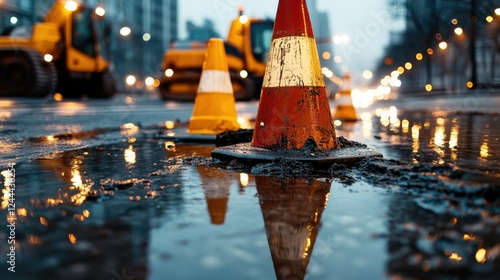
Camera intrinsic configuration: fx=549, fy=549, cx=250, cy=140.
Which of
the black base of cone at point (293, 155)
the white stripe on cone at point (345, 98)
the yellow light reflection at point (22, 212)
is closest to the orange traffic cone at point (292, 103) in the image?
the black base of cone at point (293, 155)

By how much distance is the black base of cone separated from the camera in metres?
3.58

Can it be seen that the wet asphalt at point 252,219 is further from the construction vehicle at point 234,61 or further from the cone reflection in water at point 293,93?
the construction vehicle at point 234,61

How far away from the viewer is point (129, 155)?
448cm

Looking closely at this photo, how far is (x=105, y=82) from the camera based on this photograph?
917 inches

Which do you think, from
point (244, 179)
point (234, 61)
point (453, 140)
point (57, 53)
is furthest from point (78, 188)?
point (234, 61)

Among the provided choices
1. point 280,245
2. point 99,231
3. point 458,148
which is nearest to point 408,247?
point 280,245

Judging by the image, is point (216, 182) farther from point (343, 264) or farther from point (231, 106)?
point (231, 106)

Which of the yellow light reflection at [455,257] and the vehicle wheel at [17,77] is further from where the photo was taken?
the vehicle wheel at [17,77]

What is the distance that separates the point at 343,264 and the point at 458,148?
140 inches

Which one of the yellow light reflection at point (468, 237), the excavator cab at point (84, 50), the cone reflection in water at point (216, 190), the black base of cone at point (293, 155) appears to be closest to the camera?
the yellow light reflection at point (468, 237)

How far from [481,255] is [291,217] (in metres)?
0.75

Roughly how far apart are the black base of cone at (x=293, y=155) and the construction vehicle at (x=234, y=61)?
1676 cm

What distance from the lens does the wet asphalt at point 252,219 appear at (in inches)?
65.6

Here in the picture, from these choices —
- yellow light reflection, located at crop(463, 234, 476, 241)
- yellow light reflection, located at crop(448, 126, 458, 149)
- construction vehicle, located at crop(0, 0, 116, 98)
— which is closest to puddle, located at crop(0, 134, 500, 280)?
yellow light reflection, located at crop(463, 234, 476, 241)
